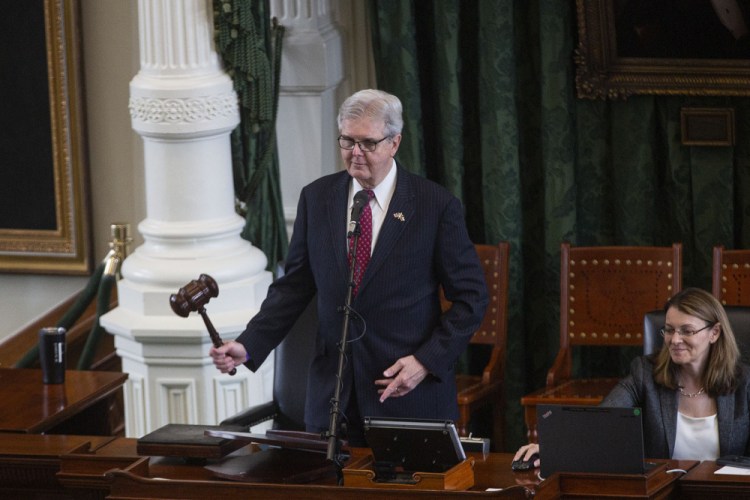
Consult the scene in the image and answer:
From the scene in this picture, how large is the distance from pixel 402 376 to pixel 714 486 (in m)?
0.82

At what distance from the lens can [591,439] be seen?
3275 millimetres

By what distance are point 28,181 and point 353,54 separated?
167cm

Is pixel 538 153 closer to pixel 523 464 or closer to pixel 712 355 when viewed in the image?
pixel 712 355

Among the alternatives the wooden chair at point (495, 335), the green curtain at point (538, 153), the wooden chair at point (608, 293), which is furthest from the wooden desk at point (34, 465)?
the green curtain at point (538, 153)

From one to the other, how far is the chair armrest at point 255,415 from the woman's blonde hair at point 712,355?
1.26 metres

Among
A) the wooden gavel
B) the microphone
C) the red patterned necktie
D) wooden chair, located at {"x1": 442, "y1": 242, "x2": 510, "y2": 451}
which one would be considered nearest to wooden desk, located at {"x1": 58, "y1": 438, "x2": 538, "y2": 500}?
the wooden gavel

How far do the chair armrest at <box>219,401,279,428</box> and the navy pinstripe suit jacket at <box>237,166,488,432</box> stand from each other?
627 mm

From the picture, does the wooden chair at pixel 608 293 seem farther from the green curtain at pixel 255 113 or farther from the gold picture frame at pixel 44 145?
the gold picture frame at pixel 44 145

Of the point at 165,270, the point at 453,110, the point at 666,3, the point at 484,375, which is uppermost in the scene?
the point at 666,3

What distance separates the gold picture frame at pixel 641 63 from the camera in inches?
214

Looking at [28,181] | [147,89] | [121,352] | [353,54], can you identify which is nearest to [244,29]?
[147,89]

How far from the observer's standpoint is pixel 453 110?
5.75 metres

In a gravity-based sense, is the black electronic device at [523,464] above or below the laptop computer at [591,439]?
below

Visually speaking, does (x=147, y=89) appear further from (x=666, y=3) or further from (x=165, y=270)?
(x=666, y=3)
